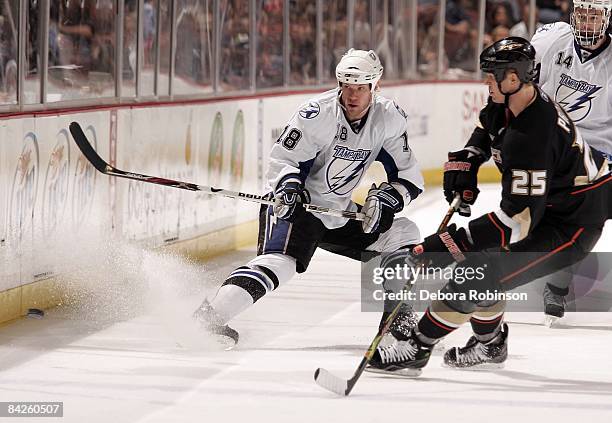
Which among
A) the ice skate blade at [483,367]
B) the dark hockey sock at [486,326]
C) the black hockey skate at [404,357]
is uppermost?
the dark hockey sock at [486,326]

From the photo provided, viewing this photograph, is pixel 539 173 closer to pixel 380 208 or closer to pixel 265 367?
pixel 380 208

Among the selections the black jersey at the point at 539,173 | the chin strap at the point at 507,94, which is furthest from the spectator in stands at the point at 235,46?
the chin strap at the point at 507,94

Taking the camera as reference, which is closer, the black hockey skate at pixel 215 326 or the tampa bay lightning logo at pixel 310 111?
the black hockey skate at pixel 215 326

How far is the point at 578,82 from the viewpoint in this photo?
5.24m

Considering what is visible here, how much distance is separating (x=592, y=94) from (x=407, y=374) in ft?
5.46

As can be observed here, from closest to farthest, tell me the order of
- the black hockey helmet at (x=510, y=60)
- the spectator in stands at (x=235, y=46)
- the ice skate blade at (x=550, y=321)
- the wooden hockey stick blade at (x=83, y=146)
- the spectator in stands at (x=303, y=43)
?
the black hockey helmet at (x=510, y=60)
the wooden hockey stick blade at (x=83, y=146)
the ice skate blade at (x=550, y=321)
the spectator in stands at (x=235, y=46)
the spectator in stands at (x=303, y=43)

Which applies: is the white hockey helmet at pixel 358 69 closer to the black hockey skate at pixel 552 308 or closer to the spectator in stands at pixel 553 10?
the black hockey skate at pixel 552 308

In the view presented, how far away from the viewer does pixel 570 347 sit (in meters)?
4.73

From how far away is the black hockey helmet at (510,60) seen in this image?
12.8 ft

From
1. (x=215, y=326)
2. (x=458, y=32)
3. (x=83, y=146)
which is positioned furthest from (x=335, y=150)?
(x=458, y=32)

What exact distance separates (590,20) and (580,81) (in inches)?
10.3

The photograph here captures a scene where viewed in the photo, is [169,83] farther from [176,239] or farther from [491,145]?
[491,145]

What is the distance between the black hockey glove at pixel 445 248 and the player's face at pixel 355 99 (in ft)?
2.23

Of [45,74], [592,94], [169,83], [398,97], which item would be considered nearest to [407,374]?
[592,94]
